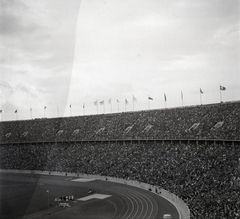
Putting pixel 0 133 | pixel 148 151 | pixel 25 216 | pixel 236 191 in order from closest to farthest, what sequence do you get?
1. pixel 236 191
2. pixel 25 216
3. pixel 148 151
4. pixel 0 133

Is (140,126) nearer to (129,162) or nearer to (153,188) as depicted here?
(129,162)

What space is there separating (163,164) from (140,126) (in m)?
17.3

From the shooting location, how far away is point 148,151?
54688 millimetres

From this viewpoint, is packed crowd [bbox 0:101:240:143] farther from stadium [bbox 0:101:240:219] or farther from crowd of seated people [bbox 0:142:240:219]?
crowd of seated people [bbox 0:142:240:219]

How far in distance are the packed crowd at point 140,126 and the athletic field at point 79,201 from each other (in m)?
13.5

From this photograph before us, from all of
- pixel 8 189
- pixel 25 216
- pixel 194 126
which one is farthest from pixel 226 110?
pixel 8 189

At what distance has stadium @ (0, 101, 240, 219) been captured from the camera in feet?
113

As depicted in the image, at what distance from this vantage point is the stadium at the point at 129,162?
3441 cm

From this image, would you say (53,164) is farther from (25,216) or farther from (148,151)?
(25,216)

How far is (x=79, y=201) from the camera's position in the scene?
132 feet

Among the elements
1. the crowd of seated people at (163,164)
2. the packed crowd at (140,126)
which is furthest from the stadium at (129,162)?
the packed crowd at (140,126)

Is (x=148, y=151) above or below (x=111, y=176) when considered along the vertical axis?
above

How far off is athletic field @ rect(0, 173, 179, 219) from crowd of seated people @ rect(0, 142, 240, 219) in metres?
3.23

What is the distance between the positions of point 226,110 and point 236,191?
2267cm
